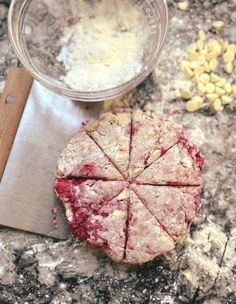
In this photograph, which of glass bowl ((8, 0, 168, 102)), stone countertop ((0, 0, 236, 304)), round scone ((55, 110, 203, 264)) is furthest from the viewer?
glass bowl ((8, 0, 168, 102))

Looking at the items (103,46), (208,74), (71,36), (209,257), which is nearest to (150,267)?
(209,257)

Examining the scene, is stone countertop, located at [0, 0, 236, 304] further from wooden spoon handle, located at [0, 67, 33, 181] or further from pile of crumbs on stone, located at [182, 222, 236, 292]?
wooden spoon handle, located at [0, 67, 33, 181]

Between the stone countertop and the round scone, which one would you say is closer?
the round scone

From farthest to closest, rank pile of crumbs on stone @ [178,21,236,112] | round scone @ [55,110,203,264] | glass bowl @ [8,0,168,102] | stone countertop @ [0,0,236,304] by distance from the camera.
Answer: pile of crumbs on stone @ [178,21,236,112]
glass bowl @ [8,0,168,102]
stone countertop @ [0,0,236,304]
round scone @ [55,110,203,264]

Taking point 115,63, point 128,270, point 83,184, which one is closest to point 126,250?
point 128,270

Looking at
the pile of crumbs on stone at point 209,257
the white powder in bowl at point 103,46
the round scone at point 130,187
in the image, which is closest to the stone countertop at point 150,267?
the pile of crumbs on stone at point 209,257

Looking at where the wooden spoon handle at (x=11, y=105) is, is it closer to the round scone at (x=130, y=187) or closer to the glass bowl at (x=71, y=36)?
the glass bowl at (x=71, y=36)

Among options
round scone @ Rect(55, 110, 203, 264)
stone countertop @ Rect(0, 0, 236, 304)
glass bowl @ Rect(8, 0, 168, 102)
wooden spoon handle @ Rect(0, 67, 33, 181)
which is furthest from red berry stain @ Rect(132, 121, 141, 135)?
wooden spoon handle @ Rect(0, 67, 33, 181)
